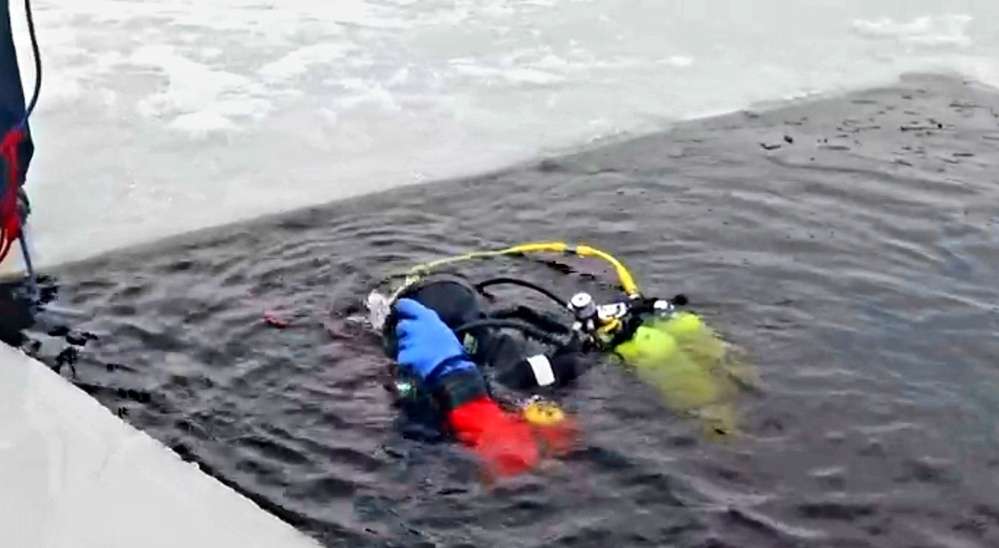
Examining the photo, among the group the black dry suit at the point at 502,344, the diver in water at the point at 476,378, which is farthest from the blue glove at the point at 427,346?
the black dry suit at the point at 502,344

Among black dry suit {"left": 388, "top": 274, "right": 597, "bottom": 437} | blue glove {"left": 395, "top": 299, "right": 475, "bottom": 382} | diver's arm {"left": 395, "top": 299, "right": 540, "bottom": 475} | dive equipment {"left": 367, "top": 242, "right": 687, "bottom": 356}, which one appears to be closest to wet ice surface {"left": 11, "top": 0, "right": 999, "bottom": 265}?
dive equipment {"left": 367, "top": 242, "right": 687, "bottom": 356}

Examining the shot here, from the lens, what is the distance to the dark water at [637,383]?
9.30 feet

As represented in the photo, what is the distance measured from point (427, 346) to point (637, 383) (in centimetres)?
58

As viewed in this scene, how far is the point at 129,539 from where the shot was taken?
2.51 metres

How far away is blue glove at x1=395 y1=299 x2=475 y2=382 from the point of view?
3018mm

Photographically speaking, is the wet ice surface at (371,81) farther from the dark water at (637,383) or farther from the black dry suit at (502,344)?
the black dry suit at (502,344)

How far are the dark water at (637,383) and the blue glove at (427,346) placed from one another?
0.58 ft

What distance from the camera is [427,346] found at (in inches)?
121

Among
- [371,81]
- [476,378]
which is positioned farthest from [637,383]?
[371,81]

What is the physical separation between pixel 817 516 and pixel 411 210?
2048 mm

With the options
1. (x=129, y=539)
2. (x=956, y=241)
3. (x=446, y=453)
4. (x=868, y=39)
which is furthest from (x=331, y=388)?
(x=868, y=39)

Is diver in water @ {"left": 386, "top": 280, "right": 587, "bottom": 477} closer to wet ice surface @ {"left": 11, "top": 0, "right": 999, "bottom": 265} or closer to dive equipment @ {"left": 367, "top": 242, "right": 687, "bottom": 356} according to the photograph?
dive equipment @ {"left": 367, "top": 242, "right": 687, "bottom": 356}

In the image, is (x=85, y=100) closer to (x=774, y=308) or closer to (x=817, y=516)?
(x=774, y=308)

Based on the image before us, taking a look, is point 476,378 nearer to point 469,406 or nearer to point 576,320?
point 469,406
